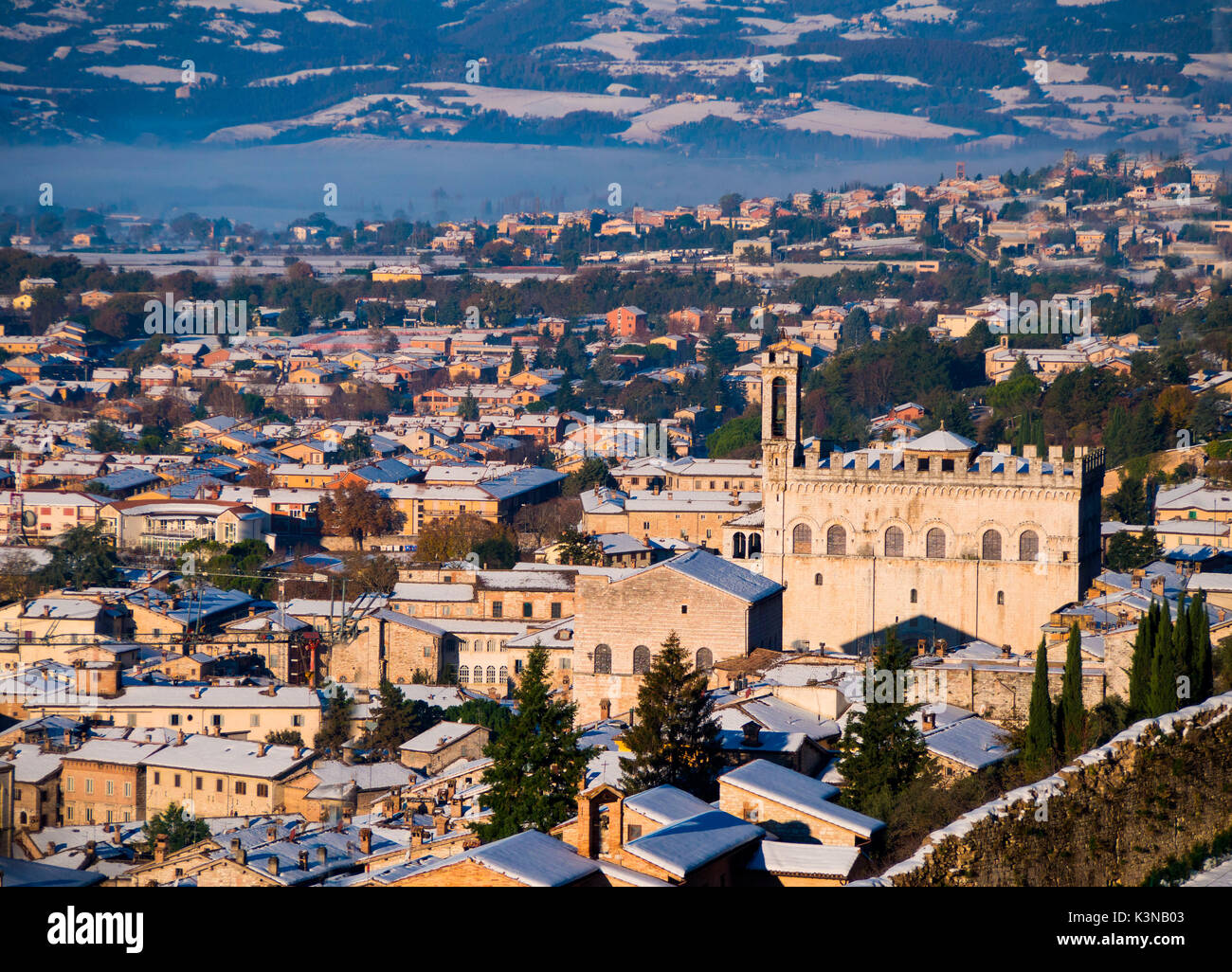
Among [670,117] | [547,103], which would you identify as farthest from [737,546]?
[547,103]

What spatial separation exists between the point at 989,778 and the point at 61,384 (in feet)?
206

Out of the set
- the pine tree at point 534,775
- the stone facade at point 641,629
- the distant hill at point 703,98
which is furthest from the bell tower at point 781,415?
the distant hill at point 703,98

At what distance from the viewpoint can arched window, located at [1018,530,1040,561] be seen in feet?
93.7

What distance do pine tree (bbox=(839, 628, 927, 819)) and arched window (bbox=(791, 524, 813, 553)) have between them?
10.8m

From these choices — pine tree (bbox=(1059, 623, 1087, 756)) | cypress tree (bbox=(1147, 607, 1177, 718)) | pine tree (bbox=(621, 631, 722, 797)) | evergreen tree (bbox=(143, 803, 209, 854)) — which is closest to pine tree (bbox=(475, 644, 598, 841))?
pine tree (bbox=(621, 631, 722, 797))

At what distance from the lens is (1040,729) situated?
58.7ft

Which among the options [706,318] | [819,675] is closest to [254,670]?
[819,675]

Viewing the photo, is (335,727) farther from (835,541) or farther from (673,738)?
(673,738)

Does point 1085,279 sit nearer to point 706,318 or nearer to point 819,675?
point 706,318

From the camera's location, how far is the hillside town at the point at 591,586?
698 inches

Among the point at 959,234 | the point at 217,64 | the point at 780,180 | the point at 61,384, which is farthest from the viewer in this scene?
the point at 217,64

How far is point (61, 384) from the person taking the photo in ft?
250

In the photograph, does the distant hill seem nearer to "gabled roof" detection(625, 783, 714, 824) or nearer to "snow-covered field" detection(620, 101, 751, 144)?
"snow-covered field" detection(620, 101, 751, 144)

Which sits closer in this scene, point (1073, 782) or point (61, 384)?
point (1073, 782)
